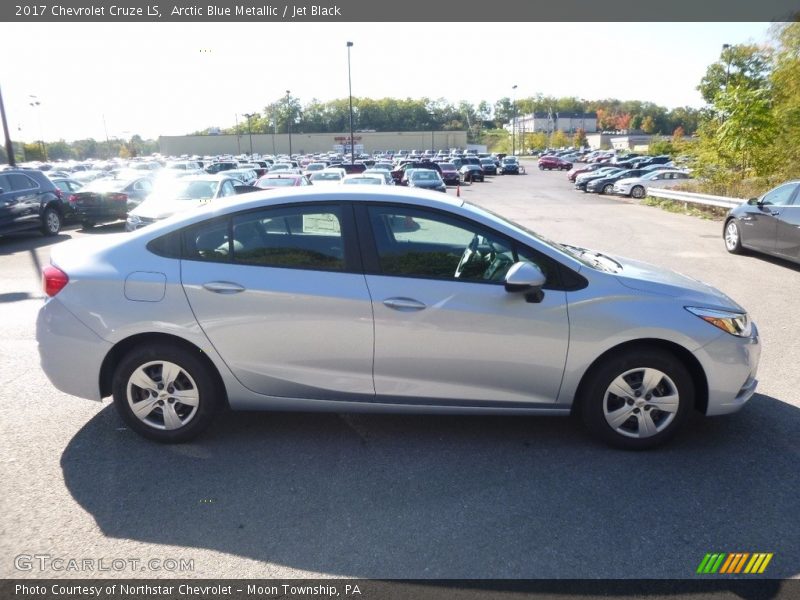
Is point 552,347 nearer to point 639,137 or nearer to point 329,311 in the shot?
point 329,311

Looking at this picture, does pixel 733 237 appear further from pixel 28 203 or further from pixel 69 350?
pixel 28 203

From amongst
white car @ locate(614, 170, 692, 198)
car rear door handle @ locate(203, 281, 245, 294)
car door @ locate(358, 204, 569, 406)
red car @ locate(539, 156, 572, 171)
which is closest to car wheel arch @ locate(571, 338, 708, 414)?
car door @ locate(358, 204, 569, 406)

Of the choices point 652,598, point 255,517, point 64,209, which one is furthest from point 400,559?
point 64,209

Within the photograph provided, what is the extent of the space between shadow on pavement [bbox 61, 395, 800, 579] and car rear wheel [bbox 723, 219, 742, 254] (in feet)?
26.5

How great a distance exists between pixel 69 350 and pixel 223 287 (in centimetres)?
112

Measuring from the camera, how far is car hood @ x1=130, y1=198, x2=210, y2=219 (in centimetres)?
1145

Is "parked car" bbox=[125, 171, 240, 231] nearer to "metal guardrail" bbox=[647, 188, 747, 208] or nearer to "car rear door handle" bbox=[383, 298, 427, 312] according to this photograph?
"car rear door handle" bbox=[383, 298, 427, 312]

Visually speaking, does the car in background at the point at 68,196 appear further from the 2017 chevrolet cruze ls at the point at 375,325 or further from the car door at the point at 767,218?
the car door at the point at 767,218

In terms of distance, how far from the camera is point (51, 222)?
1513 cm

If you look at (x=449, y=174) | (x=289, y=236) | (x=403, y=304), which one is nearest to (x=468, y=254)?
(x=403, y=304)

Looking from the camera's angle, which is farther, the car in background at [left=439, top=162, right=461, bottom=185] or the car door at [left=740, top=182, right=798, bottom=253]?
the car in background at [left=439, top=162, right=461, bottom=185]

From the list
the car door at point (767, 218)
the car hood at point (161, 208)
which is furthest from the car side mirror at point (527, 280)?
the car hood at point (161, 208)

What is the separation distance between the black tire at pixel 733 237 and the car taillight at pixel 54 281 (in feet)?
37.1

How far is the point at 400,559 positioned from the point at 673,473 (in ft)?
6.10
